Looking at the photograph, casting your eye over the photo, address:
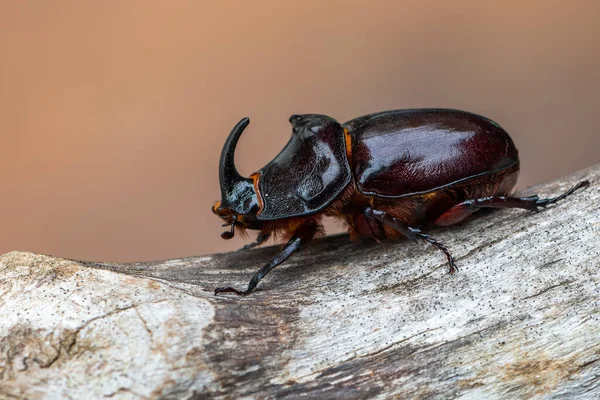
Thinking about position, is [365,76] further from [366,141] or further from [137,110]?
[366,141]

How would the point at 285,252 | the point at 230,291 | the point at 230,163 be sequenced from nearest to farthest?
the point at 230,291, the point at 285,252, the point at 230,163

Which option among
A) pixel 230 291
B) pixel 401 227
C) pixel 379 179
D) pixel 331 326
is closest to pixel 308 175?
pixel 379 179

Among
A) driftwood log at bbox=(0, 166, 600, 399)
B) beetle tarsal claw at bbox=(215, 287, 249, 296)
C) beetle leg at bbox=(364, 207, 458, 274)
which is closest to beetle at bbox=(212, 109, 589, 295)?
beetle leg at bbox=(364, 207, 458, 274)

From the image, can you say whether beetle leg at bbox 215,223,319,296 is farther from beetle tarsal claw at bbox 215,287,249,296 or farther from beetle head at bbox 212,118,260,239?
beetle head at bbox 212,118,260,239

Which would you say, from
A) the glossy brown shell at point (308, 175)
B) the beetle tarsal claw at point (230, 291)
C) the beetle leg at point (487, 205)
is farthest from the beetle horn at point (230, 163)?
the beetle leg at point (487, 205)

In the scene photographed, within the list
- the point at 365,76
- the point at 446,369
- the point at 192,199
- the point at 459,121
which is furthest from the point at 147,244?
the point at 446,369

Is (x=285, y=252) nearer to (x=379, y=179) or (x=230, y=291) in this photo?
(x=230, y=291)
